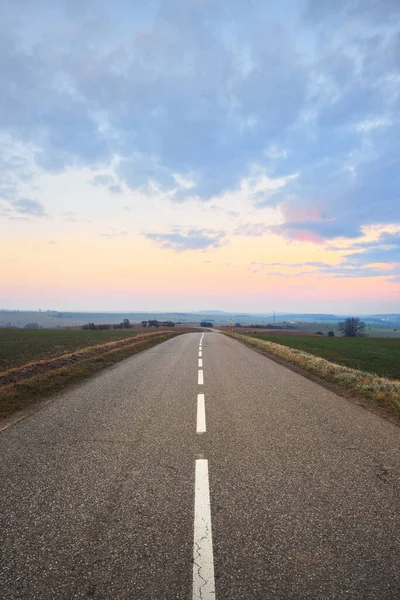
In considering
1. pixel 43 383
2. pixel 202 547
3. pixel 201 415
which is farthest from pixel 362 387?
pixel 43 383

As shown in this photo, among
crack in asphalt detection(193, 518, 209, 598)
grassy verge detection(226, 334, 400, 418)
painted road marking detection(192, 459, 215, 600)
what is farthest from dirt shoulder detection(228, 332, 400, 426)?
crack in asphalt detection(193, 518, 209, 598)

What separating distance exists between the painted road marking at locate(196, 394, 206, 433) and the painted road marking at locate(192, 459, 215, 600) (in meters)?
1.85

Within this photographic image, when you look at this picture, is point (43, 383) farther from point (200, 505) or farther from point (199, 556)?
point (199, 556)

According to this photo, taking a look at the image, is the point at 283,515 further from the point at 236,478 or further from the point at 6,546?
the point at 6,546

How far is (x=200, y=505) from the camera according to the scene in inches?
142

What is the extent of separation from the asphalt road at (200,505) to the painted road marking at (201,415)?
0.18ft

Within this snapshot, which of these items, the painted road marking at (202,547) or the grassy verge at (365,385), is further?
the grassy verge at (365,385)

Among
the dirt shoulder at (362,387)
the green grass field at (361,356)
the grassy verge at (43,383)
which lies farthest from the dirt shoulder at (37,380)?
the green grass field at (361,356)

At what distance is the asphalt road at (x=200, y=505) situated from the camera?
2.60 metres

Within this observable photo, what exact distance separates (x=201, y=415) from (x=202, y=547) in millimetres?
3945

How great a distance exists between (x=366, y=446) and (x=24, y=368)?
12.2 m

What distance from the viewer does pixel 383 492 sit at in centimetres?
394

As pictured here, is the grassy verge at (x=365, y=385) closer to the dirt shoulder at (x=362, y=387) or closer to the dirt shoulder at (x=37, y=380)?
the dirt shoulder at (x=362, y=387)

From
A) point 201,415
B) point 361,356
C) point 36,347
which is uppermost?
point 201,415
